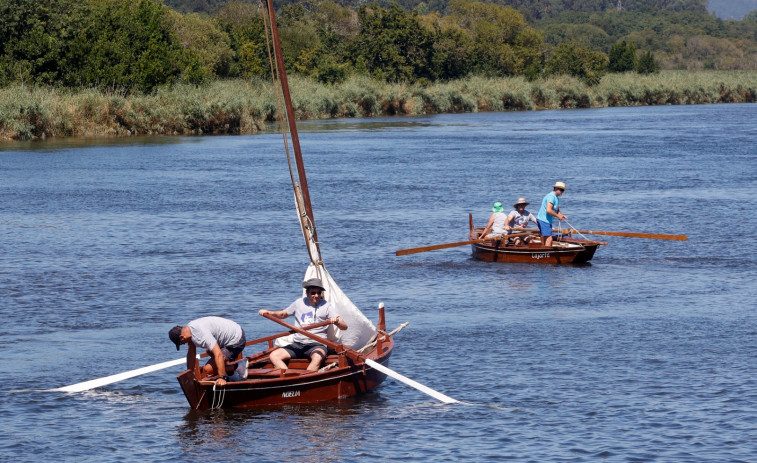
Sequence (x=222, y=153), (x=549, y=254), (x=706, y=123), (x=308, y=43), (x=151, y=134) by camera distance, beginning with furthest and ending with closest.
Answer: (x=308, y=43)
(x=706, y=123)
(x=151, y=134)
(x=222, y=153)
(x=549, y=254)

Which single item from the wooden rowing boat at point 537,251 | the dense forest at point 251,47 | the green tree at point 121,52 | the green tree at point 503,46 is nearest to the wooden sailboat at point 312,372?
the wooden rowing boat at point 537,251

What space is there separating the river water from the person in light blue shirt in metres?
0.84

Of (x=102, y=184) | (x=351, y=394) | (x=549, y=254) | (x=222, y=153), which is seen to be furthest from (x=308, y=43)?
(x=351, y=394)

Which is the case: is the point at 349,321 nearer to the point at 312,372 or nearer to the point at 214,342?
the point at 312,372

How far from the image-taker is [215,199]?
40438 millimetres

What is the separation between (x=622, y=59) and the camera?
124750mm

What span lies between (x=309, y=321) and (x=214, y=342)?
5.41 ft

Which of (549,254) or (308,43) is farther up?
(308,43)

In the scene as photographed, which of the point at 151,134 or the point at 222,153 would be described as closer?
the point at 222,153

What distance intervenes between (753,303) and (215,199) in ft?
73.0

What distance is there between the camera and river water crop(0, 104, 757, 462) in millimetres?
14820

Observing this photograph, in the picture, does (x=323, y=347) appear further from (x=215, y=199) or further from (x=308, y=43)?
(x=308, y=43)

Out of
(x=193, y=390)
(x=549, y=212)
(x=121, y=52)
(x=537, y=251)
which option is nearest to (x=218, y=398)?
(x=193, y=390)

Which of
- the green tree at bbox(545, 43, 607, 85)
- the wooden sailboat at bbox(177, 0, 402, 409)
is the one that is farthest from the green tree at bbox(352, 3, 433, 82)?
the wooden sailboat at bbox(177, 0, 402, 409)
